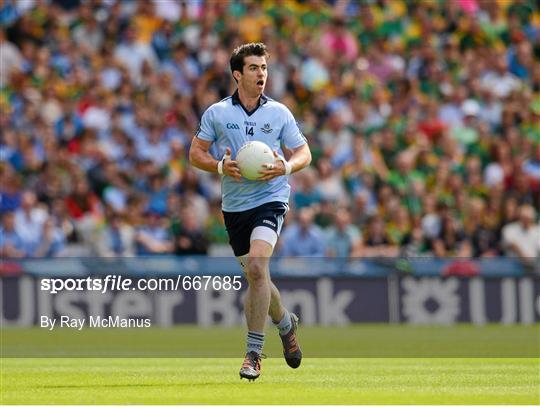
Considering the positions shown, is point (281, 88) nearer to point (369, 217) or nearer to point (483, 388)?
point (369, 217)

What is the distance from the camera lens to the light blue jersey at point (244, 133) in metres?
12.3

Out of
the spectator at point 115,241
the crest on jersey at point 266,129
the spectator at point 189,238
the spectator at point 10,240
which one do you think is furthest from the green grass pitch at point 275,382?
the spectator at point 10,240

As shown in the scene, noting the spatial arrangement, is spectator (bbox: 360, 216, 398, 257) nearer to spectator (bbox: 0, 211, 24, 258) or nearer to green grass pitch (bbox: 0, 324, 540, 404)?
green grass pitch (bbox: 0, 324, 540, 404)

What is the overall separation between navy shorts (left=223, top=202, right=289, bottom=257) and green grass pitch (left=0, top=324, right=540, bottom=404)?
1.12m

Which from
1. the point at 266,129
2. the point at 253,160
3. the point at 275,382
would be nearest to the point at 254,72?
the point at 266,129

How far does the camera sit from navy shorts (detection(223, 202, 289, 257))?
1223cm

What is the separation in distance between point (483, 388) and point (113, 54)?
1534 cm

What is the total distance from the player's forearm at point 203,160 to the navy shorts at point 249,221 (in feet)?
1.47

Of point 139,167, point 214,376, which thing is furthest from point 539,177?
point 214,376

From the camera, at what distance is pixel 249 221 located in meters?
12.3

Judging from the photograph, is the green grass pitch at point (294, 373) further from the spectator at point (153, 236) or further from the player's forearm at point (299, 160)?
the spectator at point (153, 236)

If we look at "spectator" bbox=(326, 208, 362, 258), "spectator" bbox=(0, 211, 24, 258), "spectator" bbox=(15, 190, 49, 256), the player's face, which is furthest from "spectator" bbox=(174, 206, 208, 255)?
the player's face

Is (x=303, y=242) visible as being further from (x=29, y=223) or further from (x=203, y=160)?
(x=203, y=160)

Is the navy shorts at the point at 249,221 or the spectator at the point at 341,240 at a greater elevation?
the navy shorts at the point at 249,221
